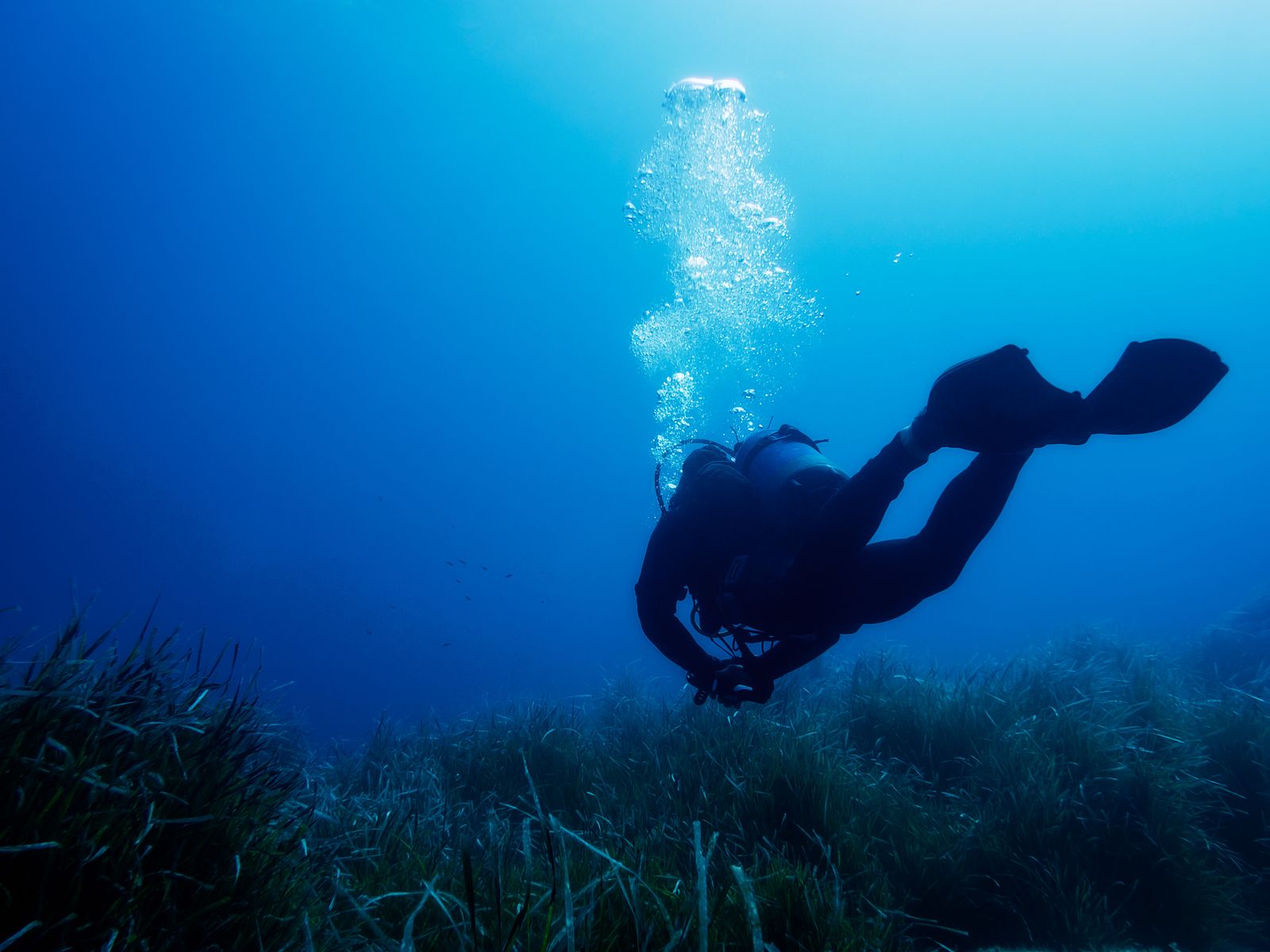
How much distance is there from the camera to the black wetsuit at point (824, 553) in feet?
9.63

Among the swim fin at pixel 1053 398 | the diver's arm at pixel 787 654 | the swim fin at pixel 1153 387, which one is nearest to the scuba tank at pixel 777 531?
the diver's arm at pixel 787 654

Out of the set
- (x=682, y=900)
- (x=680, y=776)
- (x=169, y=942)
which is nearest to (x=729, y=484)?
(x=680, y=776)

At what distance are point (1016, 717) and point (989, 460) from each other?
280cm

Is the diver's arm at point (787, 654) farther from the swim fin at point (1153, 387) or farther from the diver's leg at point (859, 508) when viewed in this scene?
the swim fin at point (1153, 387)

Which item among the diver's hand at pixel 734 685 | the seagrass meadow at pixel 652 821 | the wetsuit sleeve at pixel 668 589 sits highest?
the wetsuit sleeve at pixel 668 589

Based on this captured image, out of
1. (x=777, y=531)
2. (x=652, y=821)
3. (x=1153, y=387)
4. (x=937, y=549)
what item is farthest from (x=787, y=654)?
(x=1153, y=387)

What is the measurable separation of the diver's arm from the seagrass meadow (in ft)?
1.60

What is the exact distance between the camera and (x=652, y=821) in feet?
11.0

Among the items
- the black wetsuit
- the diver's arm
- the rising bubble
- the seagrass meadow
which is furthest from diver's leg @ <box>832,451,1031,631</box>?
the rising bubble

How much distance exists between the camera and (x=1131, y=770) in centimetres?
338

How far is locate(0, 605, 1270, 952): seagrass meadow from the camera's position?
53.7 inches

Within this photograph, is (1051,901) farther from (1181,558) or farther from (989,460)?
(1181,558)

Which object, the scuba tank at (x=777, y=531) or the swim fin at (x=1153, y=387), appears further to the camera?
the scuba tank at (x=777, y=531)

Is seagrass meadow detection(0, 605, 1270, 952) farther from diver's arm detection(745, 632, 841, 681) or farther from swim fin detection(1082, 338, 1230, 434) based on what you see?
swim fin detection(1082, 338, 1230, 434)
